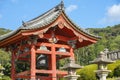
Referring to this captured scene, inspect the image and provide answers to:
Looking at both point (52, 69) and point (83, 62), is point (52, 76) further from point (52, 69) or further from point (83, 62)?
point (83, 62)

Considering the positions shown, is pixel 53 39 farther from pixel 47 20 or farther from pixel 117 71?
pixel 117 71

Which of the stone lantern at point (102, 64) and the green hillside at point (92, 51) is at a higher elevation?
the green hillside at point (92, 51)

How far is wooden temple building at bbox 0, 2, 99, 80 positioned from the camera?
16078 mm

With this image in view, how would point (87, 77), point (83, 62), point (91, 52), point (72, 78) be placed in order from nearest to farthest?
point (72, 78), point (87, 77), point (83, 62), point (91, 52)

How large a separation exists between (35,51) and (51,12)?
3.45 metres

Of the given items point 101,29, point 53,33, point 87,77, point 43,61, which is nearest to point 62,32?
point 53,33

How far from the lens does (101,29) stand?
142 meters

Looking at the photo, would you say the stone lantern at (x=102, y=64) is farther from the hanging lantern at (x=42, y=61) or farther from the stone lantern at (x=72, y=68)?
the hanging lantern at (x=42, y=61)

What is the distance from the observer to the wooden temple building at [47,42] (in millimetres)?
16078

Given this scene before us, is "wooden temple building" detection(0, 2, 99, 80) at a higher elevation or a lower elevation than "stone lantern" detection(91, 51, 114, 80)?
higher

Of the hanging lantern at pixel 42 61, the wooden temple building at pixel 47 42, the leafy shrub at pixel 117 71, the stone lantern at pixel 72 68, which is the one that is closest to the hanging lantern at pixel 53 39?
the wooden temple building at pixel 47 42

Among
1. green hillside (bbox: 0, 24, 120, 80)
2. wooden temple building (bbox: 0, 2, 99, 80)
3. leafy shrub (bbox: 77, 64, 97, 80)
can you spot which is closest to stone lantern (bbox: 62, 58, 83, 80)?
wooden temple building (bbox: 0, 2, 99, 80)

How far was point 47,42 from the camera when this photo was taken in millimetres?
17047

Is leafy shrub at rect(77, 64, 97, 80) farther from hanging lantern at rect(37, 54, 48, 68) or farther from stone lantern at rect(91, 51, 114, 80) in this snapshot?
stone lantern at rect(91, 51, 114, 80)
